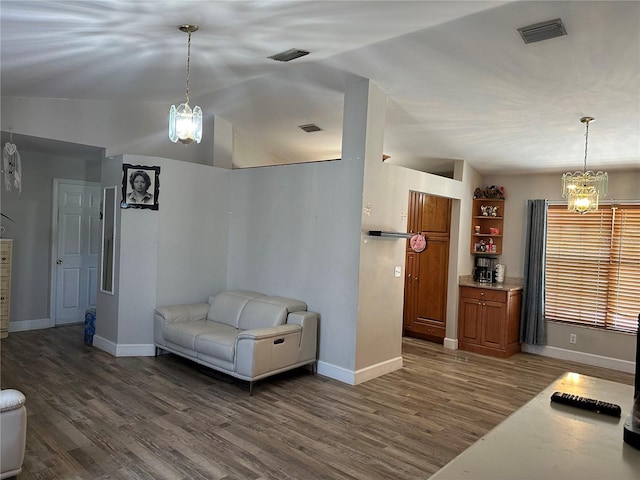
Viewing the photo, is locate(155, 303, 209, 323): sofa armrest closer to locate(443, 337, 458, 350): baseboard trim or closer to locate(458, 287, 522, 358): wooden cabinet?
locate(443, 337, 458, 350): baseboard trim

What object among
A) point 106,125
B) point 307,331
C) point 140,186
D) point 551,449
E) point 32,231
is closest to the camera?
point 551,449

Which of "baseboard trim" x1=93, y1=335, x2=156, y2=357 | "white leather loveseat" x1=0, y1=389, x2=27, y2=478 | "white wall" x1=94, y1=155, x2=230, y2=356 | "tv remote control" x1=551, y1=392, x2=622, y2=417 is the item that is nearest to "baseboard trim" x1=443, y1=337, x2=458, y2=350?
"white wall" x1=94, y1=155, x2=230, y2=356

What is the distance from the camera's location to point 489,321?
5.73 m

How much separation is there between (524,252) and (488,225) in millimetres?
621

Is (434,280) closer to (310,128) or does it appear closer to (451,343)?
(451,343)

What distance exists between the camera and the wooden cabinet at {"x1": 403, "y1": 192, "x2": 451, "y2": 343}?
623cm

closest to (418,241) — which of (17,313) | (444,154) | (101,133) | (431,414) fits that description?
(444,154)

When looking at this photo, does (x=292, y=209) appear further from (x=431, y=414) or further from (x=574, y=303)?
(x=574, y=303)

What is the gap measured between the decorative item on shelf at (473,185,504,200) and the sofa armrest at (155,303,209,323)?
400 centimetres

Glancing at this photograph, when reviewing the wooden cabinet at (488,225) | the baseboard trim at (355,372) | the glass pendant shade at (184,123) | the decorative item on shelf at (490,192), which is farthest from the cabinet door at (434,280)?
the glass pendant shade at (184,123)

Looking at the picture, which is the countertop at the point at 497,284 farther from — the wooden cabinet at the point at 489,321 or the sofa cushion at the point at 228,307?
the sofa cushion at the point at 228,307

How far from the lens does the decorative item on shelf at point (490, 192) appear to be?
20.4 ft

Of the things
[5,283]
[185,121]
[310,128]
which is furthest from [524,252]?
[5,283]

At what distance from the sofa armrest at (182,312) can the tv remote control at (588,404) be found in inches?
159
